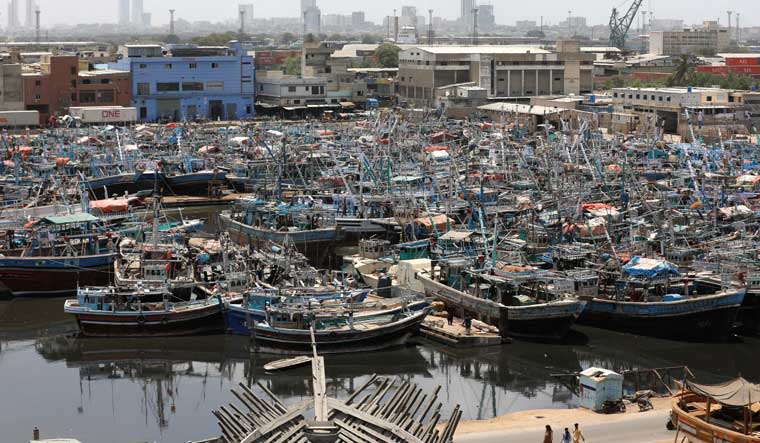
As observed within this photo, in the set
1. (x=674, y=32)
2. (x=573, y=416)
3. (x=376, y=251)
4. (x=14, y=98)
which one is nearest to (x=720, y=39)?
(x=674, y=32)

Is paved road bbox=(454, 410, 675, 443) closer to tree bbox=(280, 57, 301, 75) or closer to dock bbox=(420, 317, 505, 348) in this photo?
dock bbox=(420, 317, 505, 348)

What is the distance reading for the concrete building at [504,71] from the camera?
59094 mm

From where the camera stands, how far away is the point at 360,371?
62.2 ft

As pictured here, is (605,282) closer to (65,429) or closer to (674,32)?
(65,429)

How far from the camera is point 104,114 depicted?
50844mm

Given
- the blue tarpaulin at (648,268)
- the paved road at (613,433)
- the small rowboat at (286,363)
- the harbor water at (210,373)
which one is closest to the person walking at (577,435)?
the paved road at (613,433)

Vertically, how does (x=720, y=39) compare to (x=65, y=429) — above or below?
above

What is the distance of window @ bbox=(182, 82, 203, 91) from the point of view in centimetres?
5522

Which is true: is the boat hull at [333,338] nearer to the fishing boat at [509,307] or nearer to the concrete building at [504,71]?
the fishing boat at [509,307]

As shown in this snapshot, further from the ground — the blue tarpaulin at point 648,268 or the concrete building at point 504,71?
the concrete building at point 504,71

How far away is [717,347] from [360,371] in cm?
591

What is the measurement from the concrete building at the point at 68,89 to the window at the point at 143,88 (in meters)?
0.68

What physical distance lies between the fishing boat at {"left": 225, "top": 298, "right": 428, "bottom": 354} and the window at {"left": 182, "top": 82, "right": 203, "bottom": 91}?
36.4 m

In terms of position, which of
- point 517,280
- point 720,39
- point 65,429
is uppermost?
point 720,39
